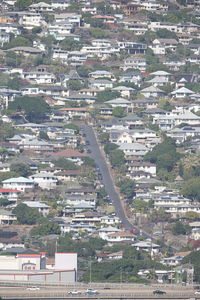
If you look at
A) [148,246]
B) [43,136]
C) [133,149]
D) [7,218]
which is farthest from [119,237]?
[43,136]

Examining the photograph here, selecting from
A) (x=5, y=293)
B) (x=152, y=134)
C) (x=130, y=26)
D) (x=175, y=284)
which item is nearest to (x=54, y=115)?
(x=152, y=134)

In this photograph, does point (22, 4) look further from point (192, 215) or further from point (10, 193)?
point (192, 215)

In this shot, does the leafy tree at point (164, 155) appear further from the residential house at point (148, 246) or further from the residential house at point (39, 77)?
the residential house at point (39, 77)

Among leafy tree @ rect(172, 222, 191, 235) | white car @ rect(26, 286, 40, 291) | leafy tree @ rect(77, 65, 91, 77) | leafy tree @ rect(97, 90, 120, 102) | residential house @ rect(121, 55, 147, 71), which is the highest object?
residential house @ rect(121, 55, 147, 71)

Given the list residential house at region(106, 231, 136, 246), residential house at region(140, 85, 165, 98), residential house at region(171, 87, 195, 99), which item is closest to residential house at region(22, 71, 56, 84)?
residential house at region(140, 85, 165, 98)

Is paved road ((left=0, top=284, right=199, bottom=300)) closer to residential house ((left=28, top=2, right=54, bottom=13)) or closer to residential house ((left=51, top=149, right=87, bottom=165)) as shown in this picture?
residential house ((left=51, top=149, right=87, bottom=165))

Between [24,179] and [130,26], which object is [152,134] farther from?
[130,26]
